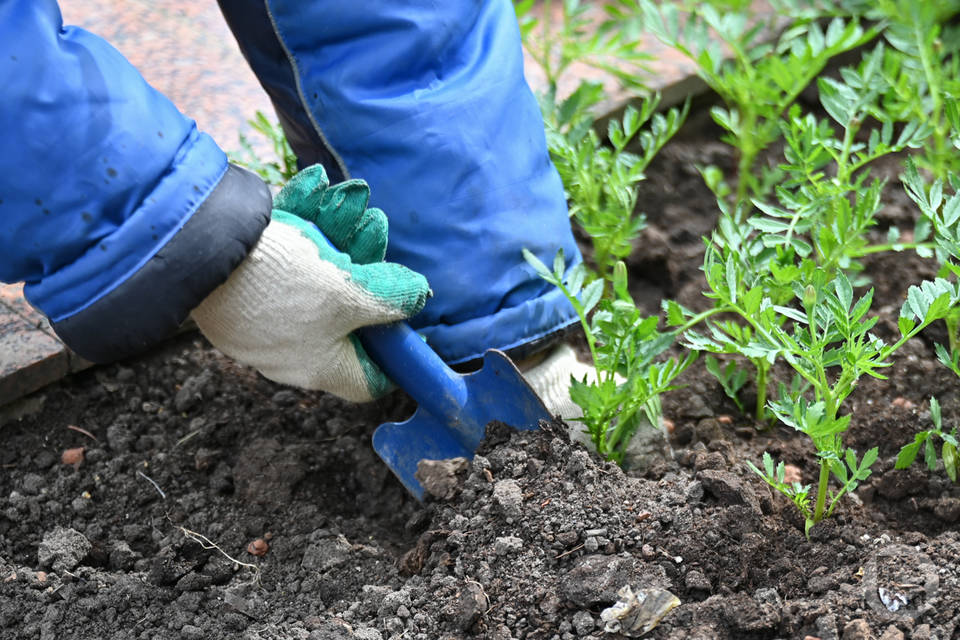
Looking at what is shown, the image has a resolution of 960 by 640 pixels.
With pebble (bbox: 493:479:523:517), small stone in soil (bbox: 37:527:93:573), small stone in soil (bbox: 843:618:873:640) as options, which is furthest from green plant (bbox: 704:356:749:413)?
small stone in soil (bbox: 37:527:93:573)

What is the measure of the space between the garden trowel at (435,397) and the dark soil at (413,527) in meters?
0.05

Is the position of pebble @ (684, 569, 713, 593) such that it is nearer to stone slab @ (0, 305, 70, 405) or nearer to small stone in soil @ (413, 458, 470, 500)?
small stone in soil @ (413, 458, 470, 500)

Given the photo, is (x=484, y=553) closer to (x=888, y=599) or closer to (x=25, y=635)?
(x=888, y=599)

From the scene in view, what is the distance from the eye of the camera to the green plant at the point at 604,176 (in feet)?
6.42

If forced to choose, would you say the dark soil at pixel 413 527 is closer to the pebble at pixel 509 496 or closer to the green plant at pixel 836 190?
the pebble at pixel 509 496

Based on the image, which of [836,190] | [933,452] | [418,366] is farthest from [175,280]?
[933,452]

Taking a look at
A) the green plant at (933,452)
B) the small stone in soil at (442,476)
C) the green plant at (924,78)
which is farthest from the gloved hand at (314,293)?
the green plant at (924,78)

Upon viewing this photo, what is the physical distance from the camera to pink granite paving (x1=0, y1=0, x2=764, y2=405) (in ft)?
8.54

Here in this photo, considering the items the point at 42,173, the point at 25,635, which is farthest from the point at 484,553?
the point at 42,173

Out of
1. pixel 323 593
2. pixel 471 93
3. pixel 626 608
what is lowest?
pixel 323 593

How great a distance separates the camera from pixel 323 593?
161 cm

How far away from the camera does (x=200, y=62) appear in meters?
2.77

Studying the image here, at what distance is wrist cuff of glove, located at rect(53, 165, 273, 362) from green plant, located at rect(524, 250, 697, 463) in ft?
1.54

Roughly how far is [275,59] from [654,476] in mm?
981
